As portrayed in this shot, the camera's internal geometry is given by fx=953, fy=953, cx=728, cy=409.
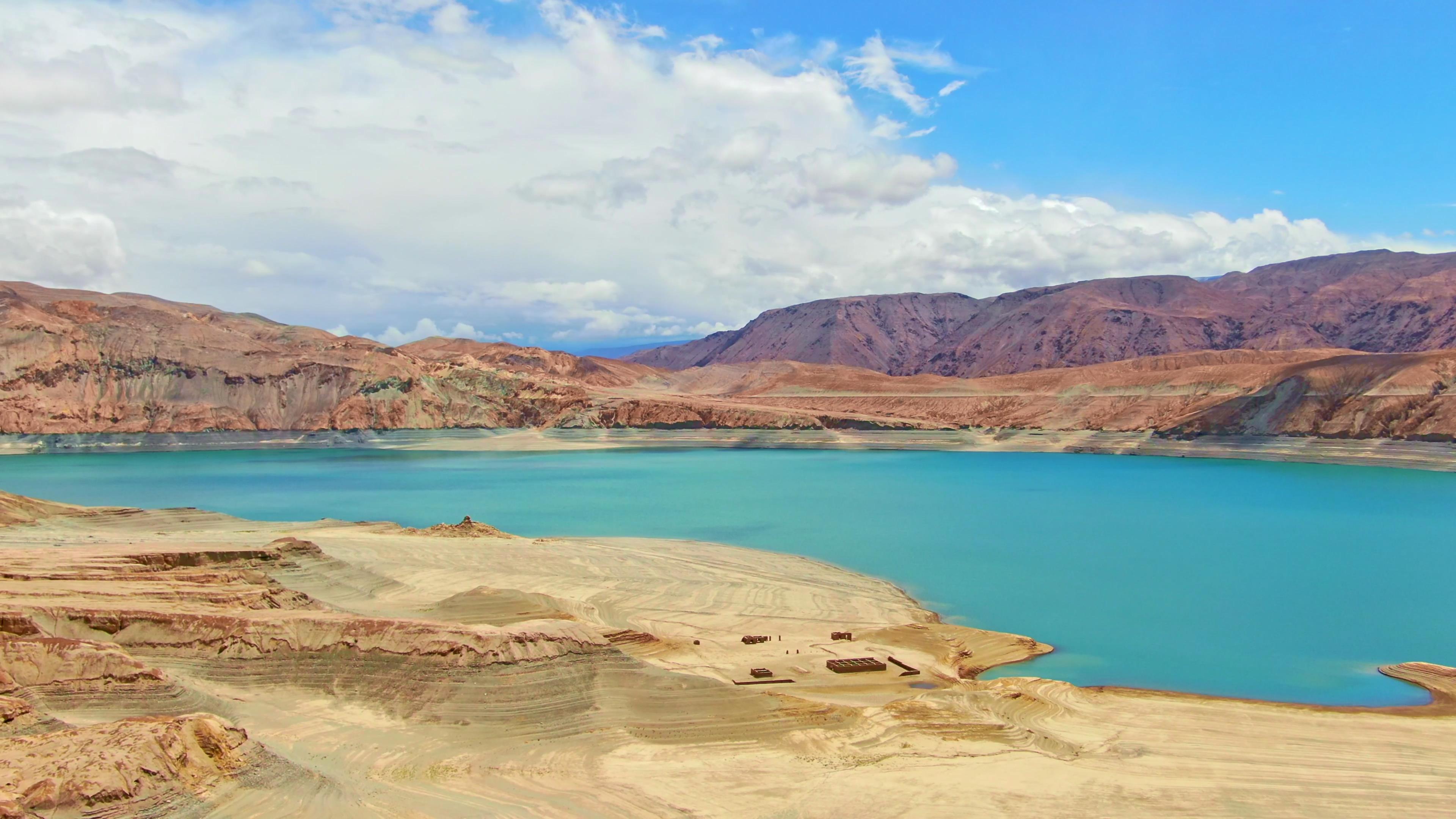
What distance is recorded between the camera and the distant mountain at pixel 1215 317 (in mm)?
153625

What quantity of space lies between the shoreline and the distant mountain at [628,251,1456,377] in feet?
254

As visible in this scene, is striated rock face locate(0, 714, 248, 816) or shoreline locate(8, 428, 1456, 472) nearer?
striated rock face locate(0, 714, 248, 816)

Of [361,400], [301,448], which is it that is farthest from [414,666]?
[361,400]

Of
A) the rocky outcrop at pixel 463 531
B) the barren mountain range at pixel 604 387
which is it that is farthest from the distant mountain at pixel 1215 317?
the rocky outcrop at pixel 463 531

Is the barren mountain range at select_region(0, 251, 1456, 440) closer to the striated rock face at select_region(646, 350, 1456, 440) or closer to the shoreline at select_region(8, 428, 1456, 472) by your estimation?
the striated rock face at select_region(646, 350, 1456, 440)

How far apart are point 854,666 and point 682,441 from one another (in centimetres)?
8308

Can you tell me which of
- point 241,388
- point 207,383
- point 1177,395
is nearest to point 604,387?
point 241,388

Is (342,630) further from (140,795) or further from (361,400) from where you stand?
(361,400)

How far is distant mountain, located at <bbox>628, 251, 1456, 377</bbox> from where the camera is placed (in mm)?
153625

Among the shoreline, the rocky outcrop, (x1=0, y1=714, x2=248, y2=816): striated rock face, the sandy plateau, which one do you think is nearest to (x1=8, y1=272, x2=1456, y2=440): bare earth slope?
the shoreline

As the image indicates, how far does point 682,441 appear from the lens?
102 m

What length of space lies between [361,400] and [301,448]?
972 cm

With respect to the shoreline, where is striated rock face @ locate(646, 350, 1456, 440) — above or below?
above

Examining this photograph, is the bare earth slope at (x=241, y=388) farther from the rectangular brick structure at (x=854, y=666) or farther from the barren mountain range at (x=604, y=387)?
the rectangular brick structure at (x=854, y=666)
